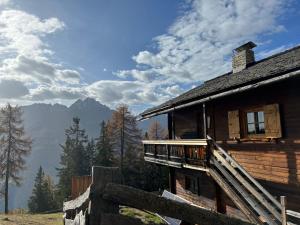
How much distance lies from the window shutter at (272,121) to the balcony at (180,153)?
2.42m

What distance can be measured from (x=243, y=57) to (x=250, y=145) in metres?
7.03

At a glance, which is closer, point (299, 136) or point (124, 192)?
point (124, 192)

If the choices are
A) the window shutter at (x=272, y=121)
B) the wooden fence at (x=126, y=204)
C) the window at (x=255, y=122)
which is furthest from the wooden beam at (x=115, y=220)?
the window at (x=255, y=122)

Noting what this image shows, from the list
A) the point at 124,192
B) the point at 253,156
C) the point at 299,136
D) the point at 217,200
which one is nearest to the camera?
the point at 124,192

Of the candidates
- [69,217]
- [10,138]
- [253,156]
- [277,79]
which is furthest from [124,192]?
[10,138]

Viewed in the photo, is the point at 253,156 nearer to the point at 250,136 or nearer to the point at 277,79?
the point at 250,136

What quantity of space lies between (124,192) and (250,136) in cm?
1091

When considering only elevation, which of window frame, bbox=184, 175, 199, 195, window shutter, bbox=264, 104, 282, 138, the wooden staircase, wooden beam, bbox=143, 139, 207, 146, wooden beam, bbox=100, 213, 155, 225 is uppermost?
window shutter, bbox=264, 104, 282, 138

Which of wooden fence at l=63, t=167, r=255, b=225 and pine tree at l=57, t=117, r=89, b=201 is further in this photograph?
pine tree at l=57, t=117, r=89, b=201

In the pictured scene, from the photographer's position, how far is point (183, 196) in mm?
19203

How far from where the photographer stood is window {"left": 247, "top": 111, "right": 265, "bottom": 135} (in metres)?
12.3

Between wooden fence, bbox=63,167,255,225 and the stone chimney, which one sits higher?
the stone chimney

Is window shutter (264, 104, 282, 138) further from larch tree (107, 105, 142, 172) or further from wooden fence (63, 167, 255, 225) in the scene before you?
larch tree (107, 105, 142, 172)

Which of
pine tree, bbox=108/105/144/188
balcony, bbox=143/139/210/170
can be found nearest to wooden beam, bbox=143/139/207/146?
balcony, bbox=143/139/210/170
